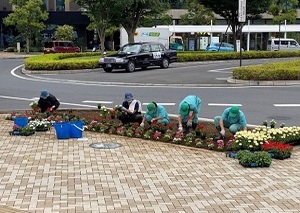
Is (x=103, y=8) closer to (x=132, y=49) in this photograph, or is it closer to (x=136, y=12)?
(x=136, y=12)

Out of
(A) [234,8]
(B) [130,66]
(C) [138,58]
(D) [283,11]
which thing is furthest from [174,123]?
(D) [283,11]

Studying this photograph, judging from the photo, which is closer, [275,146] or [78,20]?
[275,146]

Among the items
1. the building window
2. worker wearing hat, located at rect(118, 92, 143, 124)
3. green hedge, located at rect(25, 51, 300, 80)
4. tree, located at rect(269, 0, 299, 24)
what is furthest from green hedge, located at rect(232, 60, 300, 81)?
the building window

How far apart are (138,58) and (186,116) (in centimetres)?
1756

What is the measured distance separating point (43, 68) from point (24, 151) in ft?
60.6

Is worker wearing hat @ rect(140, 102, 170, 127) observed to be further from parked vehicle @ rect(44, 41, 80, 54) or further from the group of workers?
parked vehicle @ rect(44, 41, 80, 54)

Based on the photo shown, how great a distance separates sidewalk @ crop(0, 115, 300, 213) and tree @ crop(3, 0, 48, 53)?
43857 mm

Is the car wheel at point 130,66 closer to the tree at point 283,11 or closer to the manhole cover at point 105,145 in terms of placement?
the manhole cover at point 105,145

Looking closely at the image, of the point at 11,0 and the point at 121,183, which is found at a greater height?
the point at 11,0

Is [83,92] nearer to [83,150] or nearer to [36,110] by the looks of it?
[36,110]

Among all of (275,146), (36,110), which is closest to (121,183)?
(275,146)

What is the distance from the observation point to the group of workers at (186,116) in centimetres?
1017

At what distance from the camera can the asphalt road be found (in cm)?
1488

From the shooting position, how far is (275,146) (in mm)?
9242
